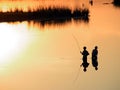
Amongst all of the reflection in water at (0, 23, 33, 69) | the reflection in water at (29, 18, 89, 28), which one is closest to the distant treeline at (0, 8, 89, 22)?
the reflection in water at (29, 18, 89, 28)

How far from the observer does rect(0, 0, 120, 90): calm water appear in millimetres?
18156

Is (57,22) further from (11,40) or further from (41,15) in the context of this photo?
(11,40)

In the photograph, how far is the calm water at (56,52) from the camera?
1816 centimetres

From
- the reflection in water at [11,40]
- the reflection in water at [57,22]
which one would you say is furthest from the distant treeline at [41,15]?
the reflection in water at [11,40]

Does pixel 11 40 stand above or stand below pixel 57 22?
above

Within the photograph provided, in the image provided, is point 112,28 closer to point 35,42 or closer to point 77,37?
point 77,37

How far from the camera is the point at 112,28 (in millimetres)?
35281

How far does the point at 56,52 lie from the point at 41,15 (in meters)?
15.8

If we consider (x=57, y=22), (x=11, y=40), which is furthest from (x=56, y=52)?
(x=57, y=22)

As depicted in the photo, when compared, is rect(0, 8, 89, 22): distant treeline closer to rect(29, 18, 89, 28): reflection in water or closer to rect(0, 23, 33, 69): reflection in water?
rect(29, 18, 89, 28): reflection in water

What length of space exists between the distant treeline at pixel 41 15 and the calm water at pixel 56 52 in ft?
2.95

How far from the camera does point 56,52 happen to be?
947 inches

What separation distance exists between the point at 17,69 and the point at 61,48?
17.0 ft

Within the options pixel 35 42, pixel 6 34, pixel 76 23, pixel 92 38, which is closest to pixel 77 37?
pixel 92 38
